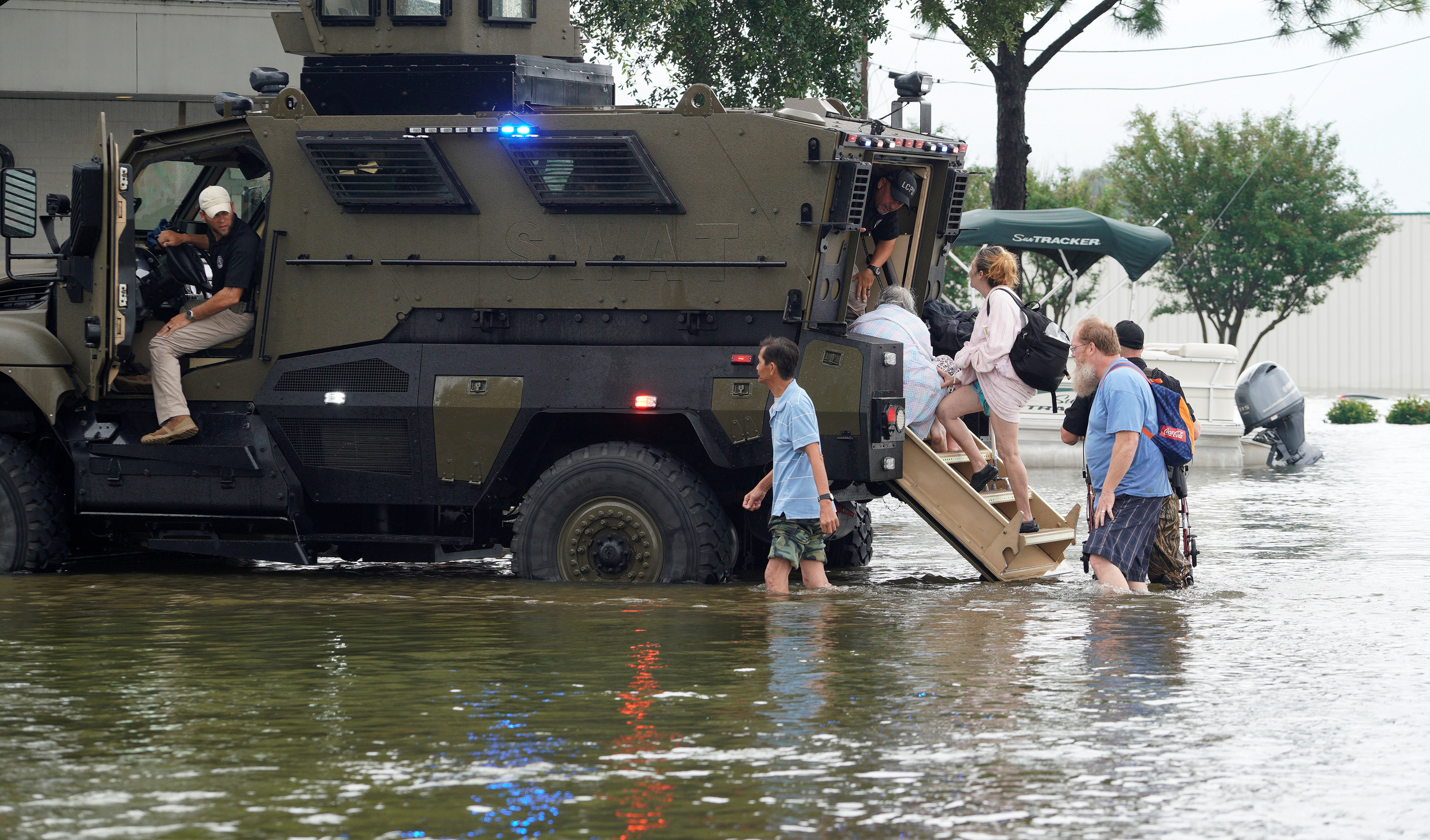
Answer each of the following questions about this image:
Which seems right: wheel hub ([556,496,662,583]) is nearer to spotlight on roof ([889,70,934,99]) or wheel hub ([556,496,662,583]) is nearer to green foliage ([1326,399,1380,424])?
spotlight on roof ([889,70,934,99])

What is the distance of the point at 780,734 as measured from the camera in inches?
228

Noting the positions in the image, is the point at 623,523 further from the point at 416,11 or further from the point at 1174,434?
the point at 416,11

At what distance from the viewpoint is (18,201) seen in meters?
9.35

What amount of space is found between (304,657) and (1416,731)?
445 cm

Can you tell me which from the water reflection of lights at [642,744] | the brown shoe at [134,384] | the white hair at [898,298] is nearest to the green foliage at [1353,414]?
the white hair at [898,298]

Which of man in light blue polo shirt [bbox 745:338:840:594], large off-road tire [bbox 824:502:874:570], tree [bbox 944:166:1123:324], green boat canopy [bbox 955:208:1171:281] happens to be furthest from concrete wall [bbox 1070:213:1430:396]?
man in light blue polo shirt [bbox 745:338:840:594]

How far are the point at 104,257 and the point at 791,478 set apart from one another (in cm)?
416

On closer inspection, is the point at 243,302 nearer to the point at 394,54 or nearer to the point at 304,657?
the point at 394,54

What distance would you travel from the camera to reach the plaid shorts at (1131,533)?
905 centimetres

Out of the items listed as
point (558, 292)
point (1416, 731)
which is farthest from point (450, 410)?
point (1416, 731)

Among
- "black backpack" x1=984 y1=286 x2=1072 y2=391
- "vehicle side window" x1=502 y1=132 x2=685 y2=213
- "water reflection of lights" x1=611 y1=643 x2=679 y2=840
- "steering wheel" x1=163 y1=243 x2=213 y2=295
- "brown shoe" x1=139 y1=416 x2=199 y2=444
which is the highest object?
"vehicle side window" x1=502 y1=132 x2=685 y2=213

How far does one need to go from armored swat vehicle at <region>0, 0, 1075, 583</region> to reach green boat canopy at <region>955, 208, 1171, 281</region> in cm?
1246

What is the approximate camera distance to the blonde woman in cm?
1002

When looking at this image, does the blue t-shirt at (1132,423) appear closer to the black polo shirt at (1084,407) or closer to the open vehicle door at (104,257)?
the black polo shirt at (1084,407)
